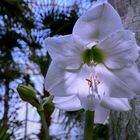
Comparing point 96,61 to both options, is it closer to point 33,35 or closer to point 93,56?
point 93,56

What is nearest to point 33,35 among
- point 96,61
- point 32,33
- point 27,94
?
point 32,33

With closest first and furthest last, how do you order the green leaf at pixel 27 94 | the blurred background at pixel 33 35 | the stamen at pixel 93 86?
the stamen at pixel 93 86, the green leaf at pixel 27 94, the blurred background at pixel 33 35

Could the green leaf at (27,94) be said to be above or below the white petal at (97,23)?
below

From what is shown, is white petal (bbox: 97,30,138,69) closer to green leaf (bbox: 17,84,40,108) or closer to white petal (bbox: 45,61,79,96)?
white petal (bbox: 45,61,79,96)

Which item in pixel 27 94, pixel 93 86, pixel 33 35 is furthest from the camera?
pixel 33 35

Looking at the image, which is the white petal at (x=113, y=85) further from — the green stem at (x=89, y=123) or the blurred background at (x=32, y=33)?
the blurred background at (x=32, y=33)

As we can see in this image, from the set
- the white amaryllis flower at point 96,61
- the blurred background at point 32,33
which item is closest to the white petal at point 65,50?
the white amaryllis flower at point 96,61

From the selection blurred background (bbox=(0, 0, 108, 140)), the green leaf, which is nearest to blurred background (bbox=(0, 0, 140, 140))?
blurred background (bbox=(0, 0, 108, 140))
